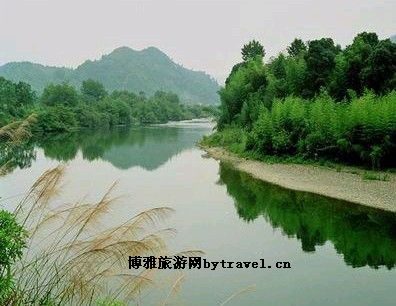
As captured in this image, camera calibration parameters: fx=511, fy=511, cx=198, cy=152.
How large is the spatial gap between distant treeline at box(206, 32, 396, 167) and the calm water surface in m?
3.88

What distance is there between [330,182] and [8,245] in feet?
59.2

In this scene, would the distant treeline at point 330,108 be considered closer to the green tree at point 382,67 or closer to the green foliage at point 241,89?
the green tree at point 382,67

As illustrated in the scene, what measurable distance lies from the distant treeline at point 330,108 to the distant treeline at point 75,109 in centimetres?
1575

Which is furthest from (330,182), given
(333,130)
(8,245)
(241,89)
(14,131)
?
(241,89)

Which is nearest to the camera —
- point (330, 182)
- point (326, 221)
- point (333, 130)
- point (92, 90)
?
point (326, 221)

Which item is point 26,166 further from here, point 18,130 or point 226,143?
point 18,130

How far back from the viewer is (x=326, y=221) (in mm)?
15391

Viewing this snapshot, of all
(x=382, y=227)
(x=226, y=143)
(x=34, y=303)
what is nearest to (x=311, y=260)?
(x=382, y=227)

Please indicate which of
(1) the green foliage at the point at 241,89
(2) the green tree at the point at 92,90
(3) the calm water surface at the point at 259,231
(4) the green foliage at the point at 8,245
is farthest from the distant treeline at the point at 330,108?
(2) the green tree at the point at 92,90

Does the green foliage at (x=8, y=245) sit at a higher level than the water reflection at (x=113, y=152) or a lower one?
higher

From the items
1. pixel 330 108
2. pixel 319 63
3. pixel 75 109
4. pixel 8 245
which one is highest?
pixel 319 63

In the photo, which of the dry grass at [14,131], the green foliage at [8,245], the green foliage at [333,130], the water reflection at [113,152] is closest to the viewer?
the green foliage at [8,245]

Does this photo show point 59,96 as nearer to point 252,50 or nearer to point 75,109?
point 75,109

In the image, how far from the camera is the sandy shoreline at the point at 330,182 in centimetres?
1762
